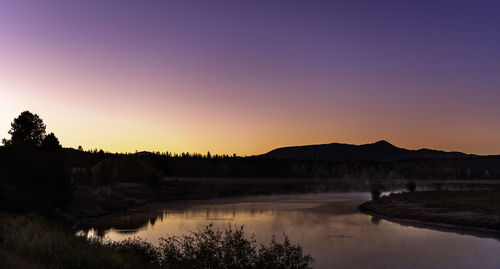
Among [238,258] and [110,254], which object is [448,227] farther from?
[110,254]

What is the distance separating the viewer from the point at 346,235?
50.2 metres

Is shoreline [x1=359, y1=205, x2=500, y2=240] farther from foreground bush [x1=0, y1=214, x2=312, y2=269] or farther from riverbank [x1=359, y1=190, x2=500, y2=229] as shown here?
foreground bush [x1=0, y1=214, x2=312, y2=269]

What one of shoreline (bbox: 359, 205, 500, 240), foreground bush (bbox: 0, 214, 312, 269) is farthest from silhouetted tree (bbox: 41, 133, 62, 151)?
shoreline (bbox: 359, 205, 500, 240)

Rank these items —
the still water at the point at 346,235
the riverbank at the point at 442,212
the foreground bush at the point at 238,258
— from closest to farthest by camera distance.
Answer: the foreground bush at the point at 238,258, the still water at the point at 346,235, the riverbank at the point at 442,212

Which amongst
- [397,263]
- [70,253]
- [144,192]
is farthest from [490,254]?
[144,192]

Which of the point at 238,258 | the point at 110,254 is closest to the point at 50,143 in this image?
the point at 110,254

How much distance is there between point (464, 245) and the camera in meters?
43.5

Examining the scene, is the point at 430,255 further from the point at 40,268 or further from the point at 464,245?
the point at 40,268

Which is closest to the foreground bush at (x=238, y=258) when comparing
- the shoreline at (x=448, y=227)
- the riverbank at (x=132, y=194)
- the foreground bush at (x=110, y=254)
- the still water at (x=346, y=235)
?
the foreground bush at (x=110, y=254)

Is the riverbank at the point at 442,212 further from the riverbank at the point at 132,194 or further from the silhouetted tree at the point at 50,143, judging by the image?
the silhouetted tree at the point at 50,143

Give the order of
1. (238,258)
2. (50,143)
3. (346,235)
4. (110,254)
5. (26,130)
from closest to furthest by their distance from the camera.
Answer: (110,254) < (238,258) < (346,235) < (26,130) < (50,143)

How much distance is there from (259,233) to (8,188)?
2937 centimetres

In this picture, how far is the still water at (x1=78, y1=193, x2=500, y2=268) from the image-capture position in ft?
120

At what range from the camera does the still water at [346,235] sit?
36.6m
